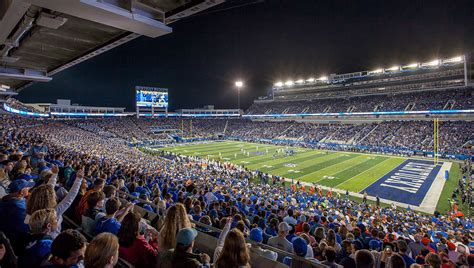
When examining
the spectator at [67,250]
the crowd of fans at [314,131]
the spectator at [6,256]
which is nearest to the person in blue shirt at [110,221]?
the spectator at [6,256]

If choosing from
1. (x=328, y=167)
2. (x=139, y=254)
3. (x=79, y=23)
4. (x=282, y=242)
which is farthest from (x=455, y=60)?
(x=139, y=254)

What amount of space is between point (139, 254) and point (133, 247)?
105mm

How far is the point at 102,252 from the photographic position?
205cm

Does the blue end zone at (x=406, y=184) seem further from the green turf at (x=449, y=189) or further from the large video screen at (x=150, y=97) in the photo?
the large video screen at (x=150, y=97)

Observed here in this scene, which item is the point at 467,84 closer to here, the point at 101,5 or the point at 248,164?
the point at 248,164

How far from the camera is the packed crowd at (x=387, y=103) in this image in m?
47.3

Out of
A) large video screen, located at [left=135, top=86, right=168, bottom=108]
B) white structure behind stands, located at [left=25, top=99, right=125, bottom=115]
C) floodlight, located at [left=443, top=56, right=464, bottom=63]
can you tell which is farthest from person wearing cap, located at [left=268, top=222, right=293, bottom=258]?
white structure behind stands, located at [left=25, top=99, right=125, bottom=115]

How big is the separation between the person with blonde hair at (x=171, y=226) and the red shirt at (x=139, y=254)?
152mm

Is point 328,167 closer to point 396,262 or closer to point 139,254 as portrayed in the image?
point 396,262

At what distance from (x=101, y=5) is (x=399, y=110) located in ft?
197

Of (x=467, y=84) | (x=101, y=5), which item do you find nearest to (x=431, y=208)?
(x=101, y=5)

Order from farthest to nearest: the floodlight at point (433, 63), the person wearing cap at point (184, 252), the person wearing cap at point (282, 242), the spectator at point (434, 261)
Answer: the floodlight at point (433, 63)
the person wearing cap at point (282, 242)
the spectator at point (434, 261)
the person wearing cap at point (184, 252)

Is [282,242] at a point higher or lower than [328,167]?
higher

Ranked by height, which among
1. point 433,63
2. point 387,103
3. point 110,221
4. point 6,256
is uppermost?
point 433,63
